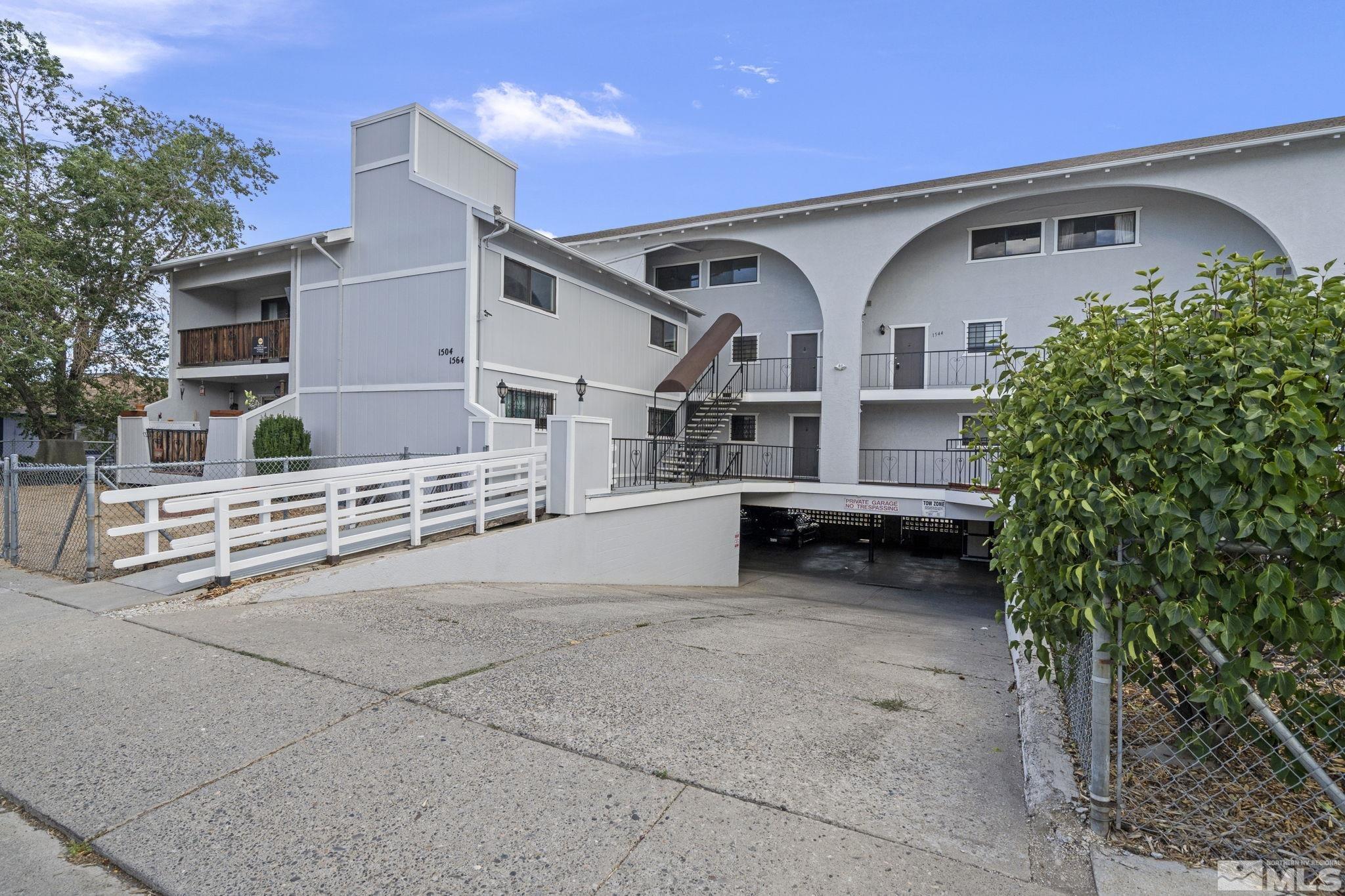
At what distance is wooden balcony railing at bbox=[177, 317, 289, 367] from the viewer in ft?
52.3

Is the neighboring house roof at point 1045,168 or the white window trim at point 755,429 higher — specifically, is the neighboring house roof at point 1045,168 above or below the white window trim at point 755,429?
above

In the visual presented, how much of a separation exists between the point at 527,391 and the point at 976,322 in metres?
12.0

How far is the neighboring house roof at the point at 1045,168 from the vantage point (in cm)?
1339

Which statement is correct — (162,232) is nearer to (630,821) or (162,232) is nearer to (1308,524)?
(630,821)

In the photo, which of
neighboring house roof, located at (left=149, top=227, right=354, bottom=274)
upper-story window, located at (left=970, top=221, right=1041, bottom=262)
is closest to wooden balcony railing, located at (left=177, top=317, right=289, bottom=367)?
neighboring house roof, located at (left=149, top=227, right=354, bottom=274)

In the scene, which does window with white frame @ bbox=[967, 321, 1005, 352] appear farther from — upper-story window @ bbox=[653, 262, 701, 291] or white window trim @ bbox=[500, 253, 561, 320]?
white window trim @ bbox=[500, 253, 561, 320]

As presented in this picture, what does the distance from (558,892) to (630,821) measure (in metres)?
0.45

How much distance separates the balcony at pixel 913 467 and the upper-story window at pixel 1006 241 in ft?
17.7

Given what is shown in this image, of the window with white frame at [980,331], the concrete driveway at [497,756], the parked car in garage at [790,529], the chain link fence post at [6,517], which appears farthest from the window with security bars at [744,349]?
the chain link fence post at [6,517]

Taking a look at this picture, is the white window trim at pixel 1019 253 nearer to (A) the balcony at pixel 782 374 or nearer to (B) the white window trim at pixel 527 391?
(A) the balcony at pixel 782 374

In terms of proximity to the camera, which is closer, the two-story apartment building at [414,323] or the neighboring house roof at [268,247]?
the two-story apartment building at [414,323]

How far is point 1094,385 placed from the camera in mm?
2674

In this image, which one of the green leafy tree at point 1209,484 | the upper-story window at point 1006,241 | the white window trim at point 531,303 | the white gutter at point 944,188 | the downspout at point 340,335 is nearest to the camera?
the green leafy tree at point 1209,484

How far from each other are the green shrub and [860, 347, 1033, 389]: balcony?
13.6 meters
